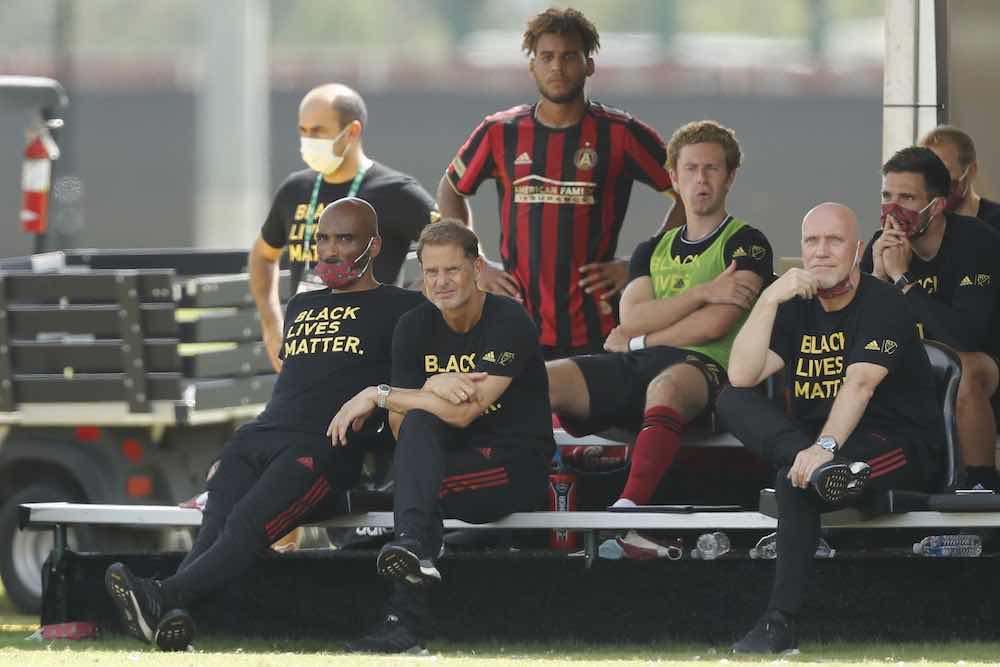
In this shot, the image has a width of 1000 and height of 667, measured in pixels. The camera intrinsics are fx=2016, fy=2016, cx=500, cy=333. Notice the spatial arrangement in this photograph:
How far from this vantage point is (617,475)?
7066 millimetres

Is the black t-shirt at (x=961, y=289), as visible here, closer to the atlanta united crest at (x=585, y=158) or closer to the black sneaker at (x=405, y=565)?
the atlanta united crest at (x=585, y=158)

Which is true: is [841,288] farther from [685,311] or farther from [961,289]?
[961,289]

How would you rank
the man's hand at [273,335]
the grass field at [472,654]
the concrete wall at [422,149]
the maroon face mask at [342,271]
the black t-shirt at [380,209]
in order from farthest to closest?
the concrete wall at [422,149]
the man's hand at [273,335]
the black t-shirt at [380,209]
the maroon face mask at [342,271]
the grass field at [472,654]

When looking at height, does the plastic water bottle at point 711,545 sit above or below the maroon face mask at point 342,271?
below

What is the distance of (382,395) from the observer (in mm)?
6363

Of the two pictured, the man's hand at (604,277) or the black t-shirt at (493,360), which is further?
the man's hand at (604,277)

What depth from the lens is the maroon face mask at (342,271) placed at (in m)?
6.68

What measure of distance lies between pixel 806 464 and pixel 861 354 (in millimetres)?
436

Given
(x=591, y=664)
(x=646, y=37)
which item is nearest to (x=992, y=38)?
(x=591, y=664)

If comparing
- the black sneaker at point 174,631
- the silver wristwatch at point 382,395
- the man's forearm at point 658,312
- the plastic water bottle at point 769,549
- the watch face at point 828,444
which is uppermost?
the man's forearm at point 658,312

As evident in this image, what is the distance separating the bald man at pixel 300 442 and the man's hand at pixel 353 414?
2.8 inches

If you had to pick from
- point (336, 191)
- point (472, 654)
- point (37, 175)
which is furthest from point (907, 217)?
point (37, 175)

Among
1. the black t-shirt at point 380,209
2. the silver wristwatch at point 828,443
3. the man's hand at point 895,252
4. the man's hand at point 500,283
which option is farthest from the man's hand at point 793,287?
the black t-shirt at point 380,209

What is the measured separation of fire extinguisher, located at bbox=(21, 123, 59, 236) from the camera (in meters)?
11.4
